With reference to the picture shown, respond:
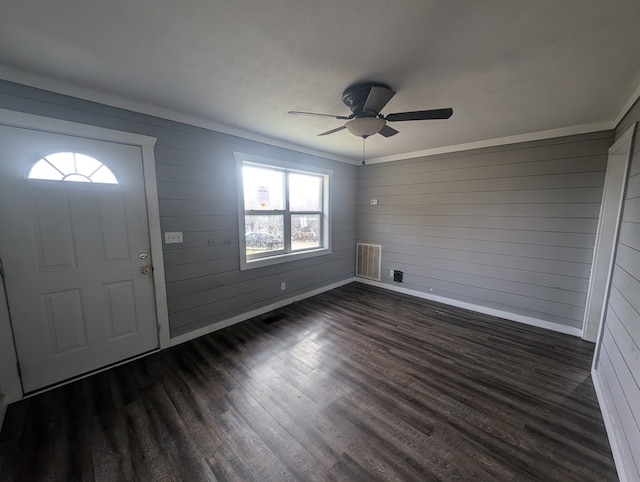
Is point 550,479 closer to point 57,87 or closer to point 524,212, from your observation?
point 524,212

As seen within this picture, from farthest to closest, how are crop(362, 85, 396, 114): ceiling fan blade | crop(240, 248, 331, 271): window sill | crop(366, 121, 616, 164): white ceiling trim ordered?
crop(240, 248, 331, 271): window sill, crop(366, 121, 616, 164): white ceiling trim, crop(362, 85, 396, 114): ceiling fan blade

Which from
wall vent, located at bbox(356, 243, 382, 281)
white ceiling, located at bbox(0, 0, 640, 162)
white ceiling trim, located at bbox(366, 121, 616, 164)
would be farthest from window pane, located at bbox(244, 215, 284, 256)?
white ceiling trim, located at bbox(366, 121, 616, 164)

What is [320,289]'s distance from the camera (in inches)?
179

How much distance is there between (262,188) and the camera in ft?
11.8

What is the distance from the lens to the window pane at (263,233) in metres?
3.50

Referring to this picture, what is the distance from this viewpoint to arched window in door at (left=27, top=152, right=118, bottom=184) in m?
1.97

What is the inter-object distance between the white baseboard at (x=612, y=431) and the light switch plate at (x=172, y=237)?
3.79 m

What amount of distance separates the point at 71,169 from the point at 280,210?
2335 mm

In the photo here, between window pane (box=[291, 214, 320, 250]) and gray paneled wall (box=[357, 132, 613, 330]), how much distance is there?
1.32 metres

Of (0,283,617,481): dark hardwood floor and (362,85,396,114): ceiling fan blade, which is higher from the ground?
(362,85,396,114): ceiling fan blade

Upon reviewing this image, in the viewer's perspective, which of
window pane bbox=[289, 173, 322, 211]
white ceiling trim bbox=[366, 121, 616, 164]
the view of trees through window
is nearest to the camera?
white ceiling trim bbox=[366, 121, 616, 164]

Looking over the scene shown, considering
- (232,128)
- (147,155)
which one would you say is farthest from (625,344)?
(147,155)

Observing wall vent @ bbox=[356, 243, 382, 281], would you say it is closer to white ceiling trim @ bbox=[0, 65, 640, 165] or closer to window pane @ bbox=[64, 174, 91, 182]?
white ceiling trim @ bbox=[0, 65, 640, 165]

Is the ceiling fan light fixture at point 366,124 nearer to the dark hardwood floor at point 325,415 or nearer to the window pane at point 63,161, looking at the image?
the dark hardwood floor at point 325,415
